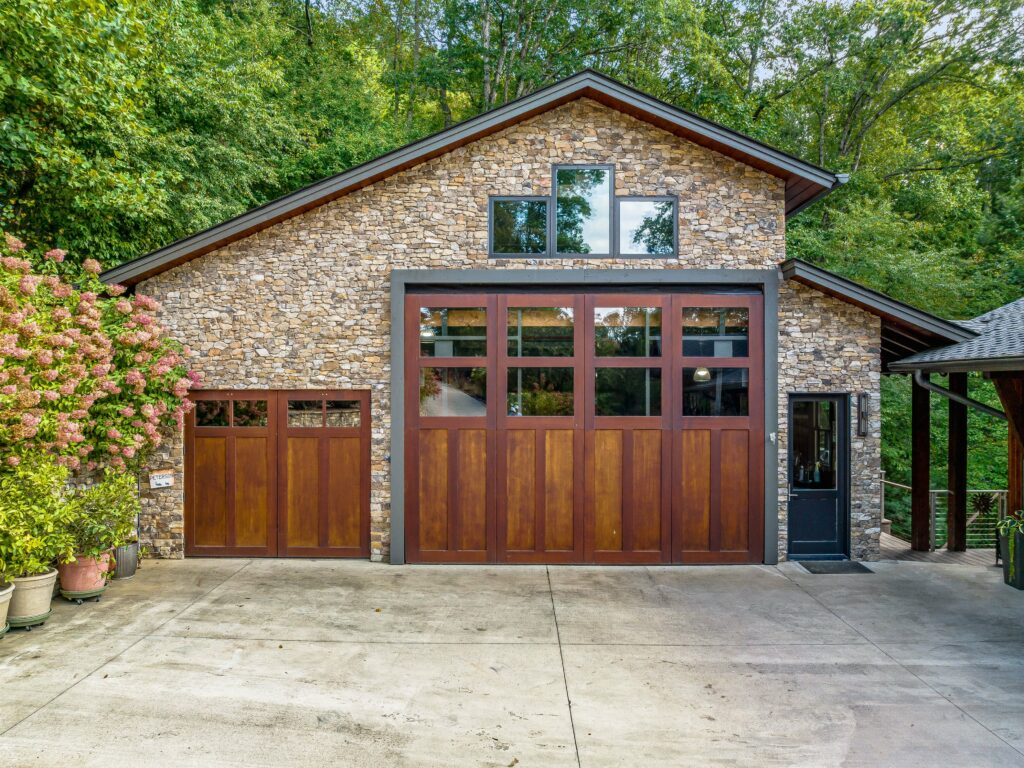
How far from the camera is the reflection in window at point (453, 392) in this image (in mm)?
8195

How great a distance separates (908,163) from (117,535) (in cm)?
2176

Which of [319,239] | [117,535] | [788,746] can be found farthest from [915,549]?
[117,535]

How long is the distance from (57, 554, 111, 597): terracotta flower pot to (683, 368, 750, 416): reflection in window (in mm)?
7309

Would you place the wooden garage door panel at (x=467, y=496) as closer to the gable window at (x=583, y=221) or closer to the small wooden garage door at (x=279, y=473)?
the small wooden garage door at (x=279, y=473)

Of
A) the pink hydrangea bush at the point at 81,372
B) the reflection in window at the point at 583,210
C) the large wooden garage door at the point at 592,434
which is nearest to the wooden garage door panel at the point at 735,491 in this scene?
the large wooden garage door at the point at 592,434

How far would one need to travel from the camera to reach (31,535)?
18.7 ft

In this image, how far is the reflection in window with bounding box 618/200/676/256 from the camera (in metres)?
8.19

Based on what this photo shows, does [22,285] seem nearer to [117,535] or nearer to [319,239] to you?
[117,535]

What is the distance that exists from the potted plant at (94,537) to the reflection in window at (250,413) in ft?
5.96

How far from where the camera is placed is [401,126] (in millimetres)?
19766

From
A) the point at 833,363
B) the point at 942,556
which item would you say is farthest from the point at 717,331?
the point at 942,556

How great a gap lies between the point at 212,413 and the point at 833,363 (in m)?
8.50

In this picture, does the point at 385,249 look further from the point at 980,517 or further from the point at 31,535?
the point at 980,517

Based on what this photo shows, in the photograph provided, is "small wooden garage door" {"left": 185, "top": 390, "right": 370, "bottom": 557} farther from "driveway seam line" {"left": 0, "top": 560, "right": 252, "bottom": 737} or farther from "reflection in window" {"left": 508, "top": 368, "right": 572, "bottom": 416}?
"reflection in window" {"left": 508, "top": 368, "right": 572, "bottom": 416}
